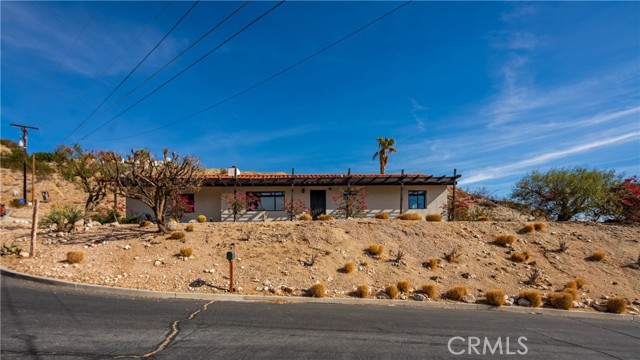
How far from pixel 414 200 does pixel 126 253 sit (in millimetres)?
19879

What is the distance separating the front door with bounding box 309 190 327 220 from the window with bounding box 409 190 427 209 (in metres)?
6.63

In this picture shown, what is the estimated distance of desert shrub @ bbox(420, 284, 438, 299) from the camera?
13141 millimetres

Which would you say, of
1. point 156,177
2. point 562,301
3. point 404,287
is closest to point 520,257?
point 562,301

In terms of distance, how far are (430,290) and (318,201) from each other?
14.4 m

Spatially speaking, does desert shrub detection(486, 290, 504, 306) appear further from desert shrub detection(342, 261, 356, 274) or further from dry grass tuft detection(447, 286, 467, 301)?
desert shrub detection(342, 261, 356, 274)

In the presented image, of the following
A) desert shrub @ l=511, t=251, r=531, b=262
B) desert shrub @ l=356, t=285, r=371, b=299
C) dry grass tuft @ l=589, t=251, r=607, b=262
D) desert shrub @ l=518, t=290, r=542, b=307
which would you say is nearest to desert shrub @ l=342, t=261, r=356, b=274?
desert shrub @ l=356, t=285, r=371, b=299

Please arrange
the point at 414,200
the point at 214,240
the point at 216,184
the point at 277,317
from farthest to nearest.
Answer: the point at 414,200, the point at 216,184, the point at 214,240, the point at 277,317

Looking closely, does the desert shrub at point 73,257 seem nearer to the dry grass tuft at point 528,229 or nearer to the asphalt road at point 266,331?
the asphalt road at point 266,331

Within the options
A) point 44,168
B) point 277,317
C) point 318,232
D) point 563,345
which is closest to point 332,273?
point 318,232

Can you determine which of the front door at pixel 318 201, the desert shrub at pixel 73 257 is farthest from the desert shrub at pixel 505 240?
the desert shrub at pixel 73 257

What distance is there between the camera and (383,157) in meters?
38.2

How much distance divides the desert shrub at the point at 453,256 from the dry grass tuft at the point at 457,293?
313 centimetres

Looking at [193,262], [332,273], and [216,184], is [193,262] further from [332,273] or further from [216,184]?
[216,184]

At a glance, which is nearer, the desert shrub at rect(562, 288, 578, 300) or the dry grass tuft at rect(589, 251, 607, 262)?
the desert shrub at rect(562, 288, 578, 300)
